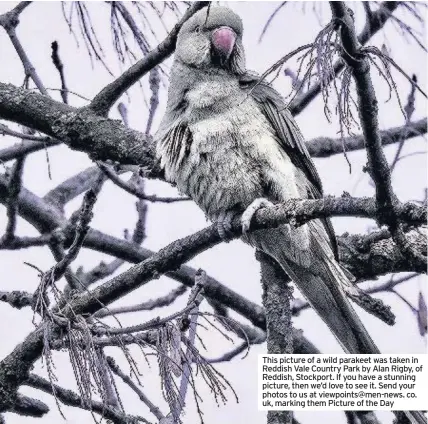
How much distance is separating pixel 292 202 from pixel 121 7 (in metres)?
1.40

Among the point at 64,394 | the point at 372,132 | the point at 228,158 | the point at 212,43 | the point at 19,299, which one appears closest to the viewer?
the point at 372,132

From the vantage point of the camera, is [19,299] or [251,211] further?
[251,211]

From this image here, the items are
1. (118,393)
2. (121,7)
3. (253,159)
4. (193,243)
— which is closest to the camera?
(118,393)

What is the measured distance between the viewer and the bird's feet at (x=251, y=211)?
2488 mm

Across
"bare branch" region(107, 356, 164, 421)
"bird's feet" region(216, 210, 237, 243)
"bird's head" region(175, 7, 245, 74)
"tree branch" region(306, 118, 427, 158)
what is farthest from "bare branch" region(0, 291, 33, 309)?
"tree branch" region(306, 118, 427, 158)

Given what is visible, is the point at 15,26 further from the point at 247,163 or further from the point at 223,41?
the point at 247,163

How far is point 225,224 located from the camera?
9.04ft

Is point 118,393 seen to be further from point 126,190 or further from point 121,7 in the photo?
point 121,7

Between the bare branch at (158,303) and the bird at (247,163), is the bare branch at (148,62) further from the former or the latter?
the bare branch at (158,303)

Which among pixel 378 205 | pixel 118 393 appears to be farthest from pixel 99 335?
pixel 378 205

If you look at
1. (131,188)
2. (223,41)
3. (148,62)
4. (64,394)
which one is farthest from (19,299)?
(223,41)

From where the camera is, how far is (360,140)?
329cm

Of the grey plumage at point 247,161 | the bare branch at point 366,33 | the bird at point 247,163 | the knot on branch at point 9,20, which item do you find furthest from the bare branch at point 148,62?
the bare branch at point 366,33

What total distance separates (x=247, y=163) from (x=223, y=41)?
608 mm
